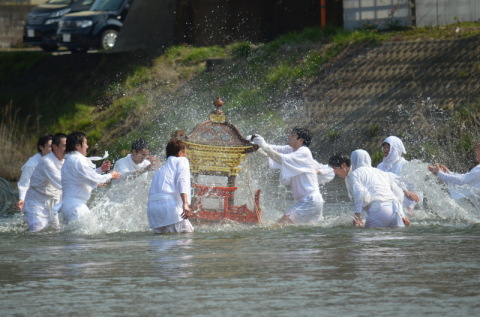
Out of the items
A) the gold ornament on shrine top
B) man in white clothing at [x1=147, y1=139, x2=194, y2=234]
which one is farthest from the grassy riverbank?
man in white clothing at [x1=147, y1=139, x2=194, y2=234]

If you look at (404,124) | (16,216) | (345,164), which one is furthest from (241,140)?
(404,124)

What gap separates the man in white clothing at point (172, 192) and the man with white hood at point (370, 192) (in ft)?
6.46

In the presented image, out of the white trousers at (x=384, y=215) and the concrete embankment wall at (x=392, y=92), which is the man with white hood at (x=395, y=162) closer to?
the white trousers at (x=384, y=215)

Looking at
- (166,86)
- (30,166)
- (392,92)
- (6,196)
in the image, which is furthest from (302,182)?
(166,86)

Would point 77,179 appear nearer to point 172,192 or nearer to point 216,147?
point 172,192

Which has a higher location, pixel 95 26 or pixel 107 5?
pixel 107 5

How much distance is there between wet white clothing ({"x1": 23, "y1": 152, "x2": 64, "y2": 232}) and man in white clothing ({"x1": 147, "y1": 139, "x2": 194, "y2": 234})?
1802 mm

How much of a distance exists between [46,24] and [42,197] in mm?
20003

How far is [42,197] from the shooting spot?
555 inches

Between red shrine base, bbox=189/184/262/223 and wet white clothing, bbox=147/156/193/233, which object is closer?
wet white clothing, bbox=147/156/193/233

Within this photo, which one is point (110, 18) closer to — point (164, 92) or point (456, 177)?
point (164, 92)

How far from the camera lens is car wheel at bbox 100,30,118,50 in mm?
32531

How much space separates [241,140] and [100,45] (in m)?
19.7

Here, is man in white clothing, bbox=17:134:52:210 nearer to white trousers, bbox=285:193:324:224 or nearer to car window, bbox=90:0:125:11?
white trousers, bbox=285:193:324:224
